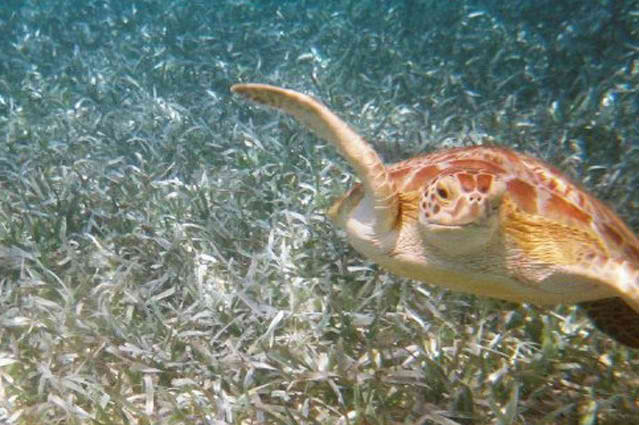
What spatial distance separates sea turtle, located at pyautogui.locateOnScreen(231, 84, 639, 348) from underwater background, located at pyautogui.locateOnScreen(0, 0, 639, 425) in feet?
1.42

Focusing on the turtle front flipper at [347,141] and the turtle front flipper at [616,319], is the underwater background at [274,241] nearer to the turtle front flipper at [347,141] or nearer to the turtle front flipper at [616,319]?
the turtle front flipper at [616,319]

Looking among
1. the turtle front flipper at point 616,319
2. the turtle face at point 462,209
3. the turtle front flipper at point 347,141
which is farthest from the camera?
the turtle front flipper at point 616,319

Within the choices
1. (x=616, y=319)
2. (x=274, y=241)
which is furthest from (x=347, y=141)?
(x=616, y=319)

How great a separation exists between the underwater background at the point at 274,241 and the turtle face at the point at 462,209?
0.71m

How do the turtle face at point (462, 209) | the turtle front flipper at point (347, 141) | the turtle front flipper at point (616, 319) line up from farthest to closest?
the turtle front flipper at point (616, 319)
the turtle front flipper at point (347, 141)
the turtle face at point (462, 209)

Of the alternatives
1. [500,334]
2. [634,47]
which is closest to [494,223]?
[500,334]

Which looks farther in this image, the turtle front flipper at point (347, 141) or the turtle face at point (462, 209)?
the turtle front flipper at point (347, 141)

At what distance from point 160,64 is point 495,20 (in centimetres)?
498

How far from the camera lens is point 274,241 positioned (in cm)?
→ 339

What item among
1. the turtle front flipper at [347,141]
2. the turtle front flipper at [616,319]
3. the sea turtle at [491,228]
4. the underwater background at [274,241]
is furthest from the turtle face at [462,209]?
the turtle front flipper at [616,319]

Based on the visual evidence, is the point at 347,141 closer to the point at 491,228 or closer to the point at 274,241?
the point at 491,228

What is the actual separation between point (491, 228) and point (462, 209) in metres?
0.17

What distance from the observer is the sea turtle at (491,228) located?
1.94 meters

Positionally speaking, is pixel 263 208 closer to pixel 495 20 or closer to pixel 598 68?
pixel 598 68
